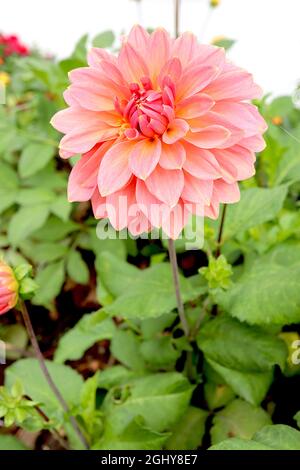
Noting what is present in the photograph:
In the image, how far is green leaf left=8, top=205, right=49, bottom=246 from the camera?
1193 mm

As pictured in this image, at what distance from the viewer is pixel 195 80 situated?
0.54 metres

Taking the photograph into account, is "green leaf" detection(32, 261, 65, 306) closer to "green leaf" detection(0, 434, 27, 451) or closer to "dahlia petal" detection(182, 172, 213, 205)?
"green leaf" detection(0, 434, 27, 451)

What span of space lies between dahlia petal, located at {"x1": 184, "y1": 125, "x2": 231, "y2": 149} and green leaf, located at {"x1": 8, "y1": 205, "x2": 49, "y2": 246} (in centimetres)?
71

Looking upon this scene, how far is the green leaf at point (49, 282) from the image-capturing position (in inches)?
49.4

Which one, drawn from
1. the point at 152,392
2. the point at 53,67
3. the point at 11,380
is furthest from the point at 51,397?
the point at 53,67

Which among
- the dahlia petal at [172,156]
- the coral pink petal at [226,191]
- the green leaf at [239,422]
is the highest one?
the dahlia petal at [172,156]

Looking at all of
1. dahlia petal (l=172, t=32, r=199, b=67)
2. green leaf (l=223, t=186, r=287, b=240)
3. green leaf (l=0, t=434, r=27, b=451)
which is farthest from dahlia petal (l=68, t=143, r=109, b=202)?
green leaf (l=0, t=434, r=27, b=451)

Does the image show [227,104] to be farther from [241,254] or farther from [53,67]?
[53,67]

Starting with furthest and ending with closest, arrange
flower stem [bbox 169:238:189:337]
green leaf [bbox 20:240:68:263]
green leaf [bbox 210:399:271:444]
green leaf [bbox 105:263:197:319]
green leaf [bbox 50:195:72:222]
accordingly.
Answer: green leaf [bbox 20:240:68:263], green leaf [bbox 50:195:72:222], green leaf [bbox 210:399:271:444], green leaf [bbox 105:263:197:319], flower stem [bbox 169:238:189:337]

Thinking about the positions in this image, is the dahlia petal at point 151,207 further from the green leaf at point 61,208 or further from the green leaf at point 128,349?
the green leaf at point 61,208

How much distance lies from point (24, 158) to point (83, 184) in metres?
0.78

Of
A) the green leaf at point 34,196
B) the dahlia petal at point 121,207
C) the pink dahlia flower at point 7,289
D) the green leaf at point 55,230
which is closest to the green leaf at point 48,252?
the green leaf at point 55,230

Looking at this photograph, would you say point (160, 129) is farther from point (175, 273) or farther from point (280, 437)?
point (280, 437)

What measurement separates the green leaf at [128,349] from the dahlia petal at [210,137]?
542mm
